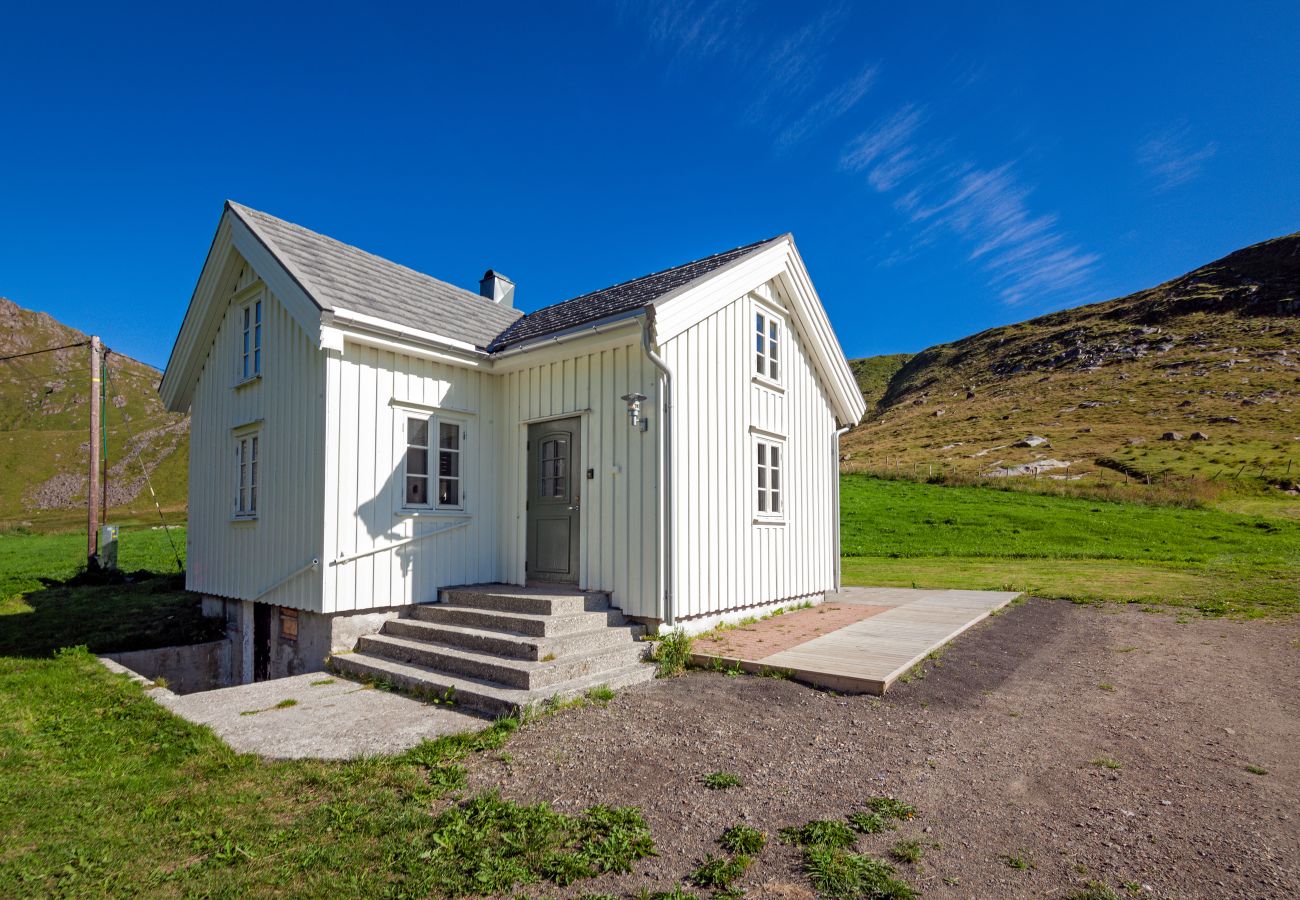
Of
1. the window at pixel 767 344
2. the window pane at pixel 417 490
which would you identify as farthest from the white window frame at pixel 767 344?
the window pane at pixel 417 490

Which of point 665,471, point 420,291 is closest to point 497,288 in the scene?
point 420,291

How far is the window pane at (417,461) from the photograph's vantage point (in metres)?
8.75

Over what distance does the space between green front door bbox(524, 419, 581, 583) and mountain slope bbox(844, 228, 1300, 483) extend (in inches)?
1190

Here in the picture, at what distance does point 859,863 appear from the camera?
3254mm

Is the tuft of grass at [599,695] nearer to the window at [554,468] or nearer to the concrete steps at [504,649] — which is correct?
the concrete steps at [504,649]

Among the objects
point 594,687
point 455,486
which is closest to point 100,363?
point 455,486

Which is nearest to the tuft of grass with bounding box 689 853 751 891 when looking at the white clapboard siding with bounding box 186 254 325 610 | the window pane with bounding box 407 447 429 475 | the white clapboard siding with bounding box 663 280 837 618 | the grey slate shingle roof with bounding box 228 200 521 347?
the white clapboard siding with bounding box 663 280 837 618

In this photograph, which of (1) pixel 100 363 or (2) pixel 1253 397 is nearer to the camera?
(1) pixel 100 363

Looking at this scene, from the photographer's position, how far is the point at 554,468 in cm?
920

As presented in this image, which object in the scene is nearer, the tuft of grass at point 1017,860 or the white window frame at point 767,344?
the tuft of grass at point 1017,860

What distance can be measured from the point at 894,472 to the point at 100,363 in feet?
105

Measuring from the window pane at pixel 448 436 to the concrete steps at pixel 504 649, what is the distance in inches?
76.2

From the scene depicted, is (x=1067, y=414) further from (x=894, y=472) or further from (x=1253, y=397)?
(x=894, y=472)

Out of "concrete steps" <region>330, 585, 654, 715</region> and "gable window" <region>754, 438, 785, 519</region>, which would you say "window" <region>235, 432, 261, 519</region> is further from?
"gable window" <region>754, 438, 785, 519</region>
